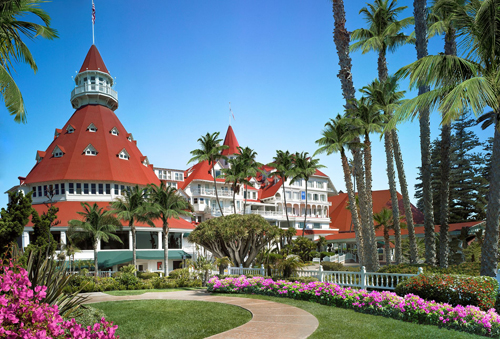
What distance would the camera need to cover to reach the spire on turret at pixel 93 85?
53.8 m

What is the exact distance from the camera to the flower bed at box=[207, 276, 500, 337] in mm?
9852

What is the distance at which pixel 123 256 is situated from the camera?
135 feet

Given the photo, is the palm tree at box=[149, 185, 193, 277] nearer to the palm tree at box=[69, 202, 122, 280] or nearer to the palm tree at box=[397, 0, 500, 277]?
the palm tree at box=[69, 202, 122, 280]

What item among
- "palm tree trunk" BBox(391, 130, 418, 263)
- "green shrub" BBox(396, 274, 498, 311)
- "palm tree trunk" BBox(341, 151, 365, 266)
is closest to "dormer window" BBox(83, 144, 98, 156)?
Answer: "palm tree trunk" BBox(341, 151, 365, 266)

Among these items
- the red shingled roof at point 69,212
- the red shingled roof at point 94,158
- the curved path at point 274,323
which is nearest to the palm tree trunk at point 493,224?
the curved path at point 274,323

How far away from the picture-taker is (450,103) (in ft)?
40.6

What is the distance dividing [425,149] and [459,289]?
14.0 m

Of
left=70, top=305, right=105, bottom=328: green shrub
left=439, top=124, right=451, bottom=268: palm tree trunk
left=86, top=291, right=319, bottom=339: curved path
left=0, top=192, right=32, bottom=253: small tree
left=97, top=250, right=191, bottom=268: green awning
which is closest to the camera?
left=70, top=305, right=105, bottom=328: green shrub

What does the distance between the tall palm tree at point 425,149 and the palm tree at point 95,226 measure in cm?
2891

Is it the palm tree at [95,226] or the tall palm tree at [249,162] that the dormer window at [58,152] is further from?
the tall palm tree at [249,162]

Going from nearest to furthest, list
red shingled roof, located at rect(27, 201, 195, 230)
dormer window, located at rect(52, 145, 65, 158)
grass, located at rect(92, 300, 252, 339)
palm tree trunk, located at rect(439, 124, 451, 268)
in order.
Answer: grass, located at rect(92, 300, 252, 339), palm tree trunk, located at rect(439, 124, 451, 268), red shingled roof, located at rect(27, 201, 195, 230), dormer window, located at rect(52, 145, 65, 158)

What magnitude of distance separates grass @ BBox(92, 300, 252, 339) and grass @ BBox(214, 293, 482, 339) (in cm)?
267

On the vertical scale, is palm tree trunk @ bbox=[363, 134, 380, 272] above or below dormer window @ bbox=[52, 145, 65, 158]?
below

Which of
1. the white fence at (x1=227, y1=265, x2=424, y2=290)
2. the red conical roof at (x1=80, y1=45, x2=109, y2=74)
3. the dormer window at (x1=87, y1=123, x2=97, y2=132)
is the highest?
the red conical roof at (x1=80, y1=45, x2=109, y2=74)
